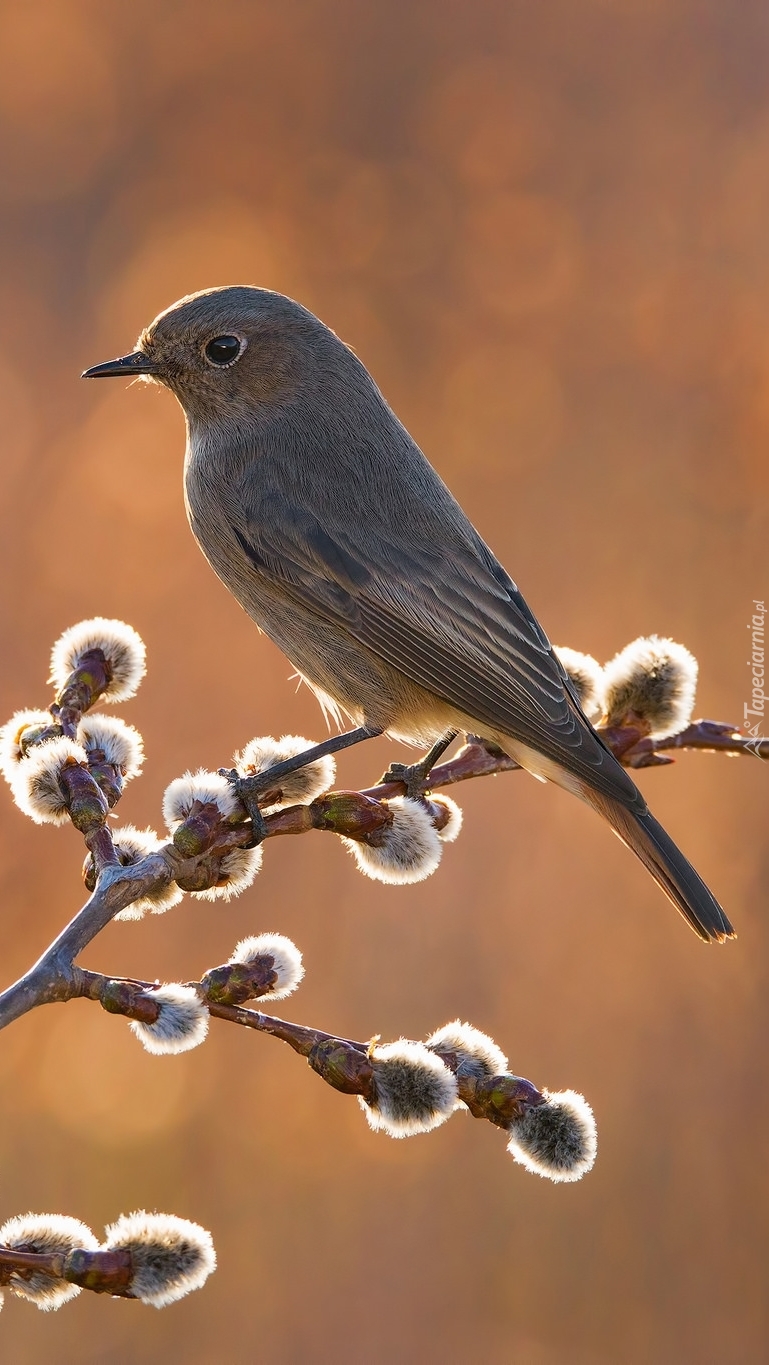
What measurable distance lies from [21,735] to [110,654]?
0.27 m

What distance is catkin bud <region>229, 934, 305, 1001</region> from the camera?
71.1 inches

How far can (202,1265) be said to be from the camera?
152 centimetres

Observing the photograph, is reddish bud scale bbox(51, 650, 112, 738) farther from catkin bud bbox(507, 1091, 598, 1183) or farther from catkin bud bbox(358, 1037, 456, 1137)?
catkin bud bbox(507, 1091, 598, 1183)

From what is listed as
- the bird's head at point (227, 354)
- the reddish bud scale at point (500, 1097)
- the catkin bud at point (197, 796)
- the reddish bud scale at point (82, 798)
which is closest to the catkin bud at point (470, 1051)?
the reddish bud scale at point (500, 1097)

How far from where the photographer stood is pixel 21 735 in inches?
91.1

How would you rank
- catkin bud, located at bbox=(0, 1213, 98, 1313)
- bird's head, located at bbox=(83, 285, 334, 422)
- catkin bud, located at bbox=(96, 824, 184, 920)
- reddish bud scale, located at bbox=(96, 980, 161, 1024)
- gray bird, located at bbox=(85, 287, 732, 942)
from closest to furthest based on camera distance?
catkin bud, located at bbox=(0, 1213, 98, 1313)
reddish bud scale, located at bbox=(96, 980, 161, 1024)
catkin bud, located at bbox=(96, 824, 184, 920)
gray bird, located at bbox=(85, 287, 732, 942)
bird's head, located at bbox=(83, 285, 334, 422)

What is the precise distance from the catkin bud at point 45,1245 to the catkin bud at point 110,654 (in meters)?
1.14

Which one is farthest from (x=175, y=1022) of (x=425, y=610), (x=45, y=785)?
(x=425, y=610)

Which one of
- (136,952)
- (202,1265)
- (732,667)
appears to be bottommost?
(202,1265)

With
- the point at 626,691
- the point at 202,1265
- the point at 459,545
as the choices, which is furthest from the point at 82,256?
the point at 202,1265

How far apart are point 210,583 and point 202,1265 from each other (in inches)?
138

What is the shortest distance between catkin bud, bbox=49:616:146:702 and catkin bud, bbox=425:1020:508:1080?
1.05m

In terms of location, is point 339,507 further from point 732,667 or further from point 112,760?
point 732,667

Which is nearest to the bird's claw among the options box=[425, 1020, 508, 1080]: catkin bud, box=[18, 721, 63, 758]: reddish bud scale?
box=[18, 721, 63, 758]: reddish bud scale
